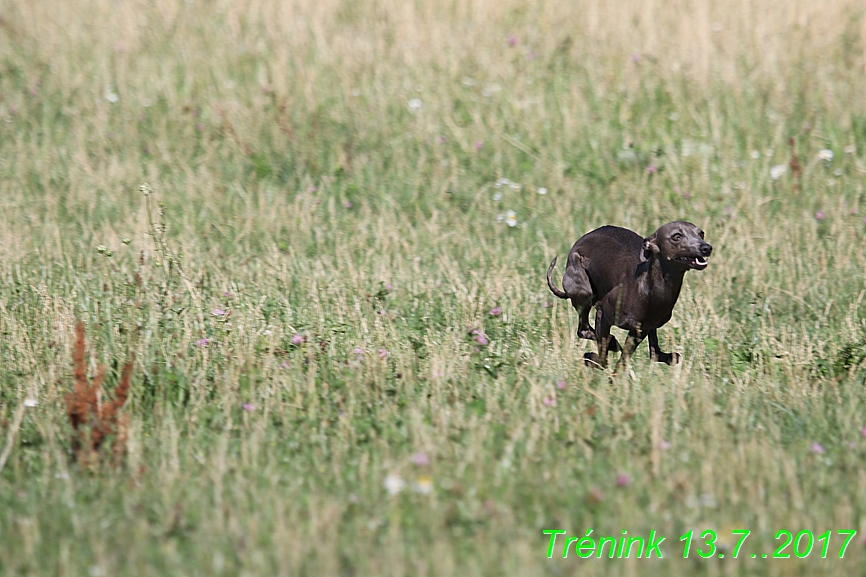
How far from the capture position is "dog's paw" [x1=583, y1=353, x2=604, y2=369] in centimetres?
521

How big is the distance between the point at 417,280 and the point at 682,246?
85.3 inches

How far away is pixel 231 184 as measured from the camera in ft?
27.7

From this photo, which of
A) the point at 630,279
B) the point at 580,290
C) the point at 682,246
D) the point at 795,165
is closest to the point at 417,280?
the point at 580,290

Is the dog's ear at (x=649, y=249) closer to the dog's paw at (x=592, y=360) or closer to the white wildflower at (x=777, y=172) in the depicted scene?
the dog's paw at (x=592, y=360)

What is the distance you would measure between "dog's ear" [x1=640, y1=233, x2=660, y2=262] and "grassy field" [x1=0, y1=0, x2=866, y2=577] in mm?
610

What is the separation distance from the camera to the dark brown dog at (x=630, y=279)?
4895mm

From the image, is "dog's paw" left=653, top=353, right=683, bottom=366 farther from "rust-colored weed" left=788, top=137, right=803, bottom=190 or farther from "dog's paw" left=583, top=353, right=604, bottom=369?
"rust-colored weed" left=788, top=137, right=803, bottom=190

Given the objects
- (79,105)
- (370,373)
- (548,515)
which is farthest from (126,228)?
(548,515)

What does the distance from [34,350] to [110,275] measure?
141 centimetres

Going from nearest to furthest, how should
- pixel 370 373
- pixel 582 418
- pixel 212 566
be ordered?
pixel 212 566
pixel 582 418
pixel 370 373

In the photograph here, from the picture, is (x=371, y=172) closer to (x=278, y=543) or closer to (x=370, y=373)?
(x=370, y=373)

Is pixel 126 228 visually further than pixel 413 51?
No

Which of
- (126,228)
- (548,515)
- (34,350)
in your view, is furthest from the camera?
(126,228)

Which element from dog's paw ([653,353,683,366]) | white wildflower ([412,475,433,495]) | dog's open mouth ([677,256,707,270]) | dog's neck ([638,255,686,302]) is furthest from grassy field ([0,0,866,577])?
dog's open mouth ([677,256,707,270])
